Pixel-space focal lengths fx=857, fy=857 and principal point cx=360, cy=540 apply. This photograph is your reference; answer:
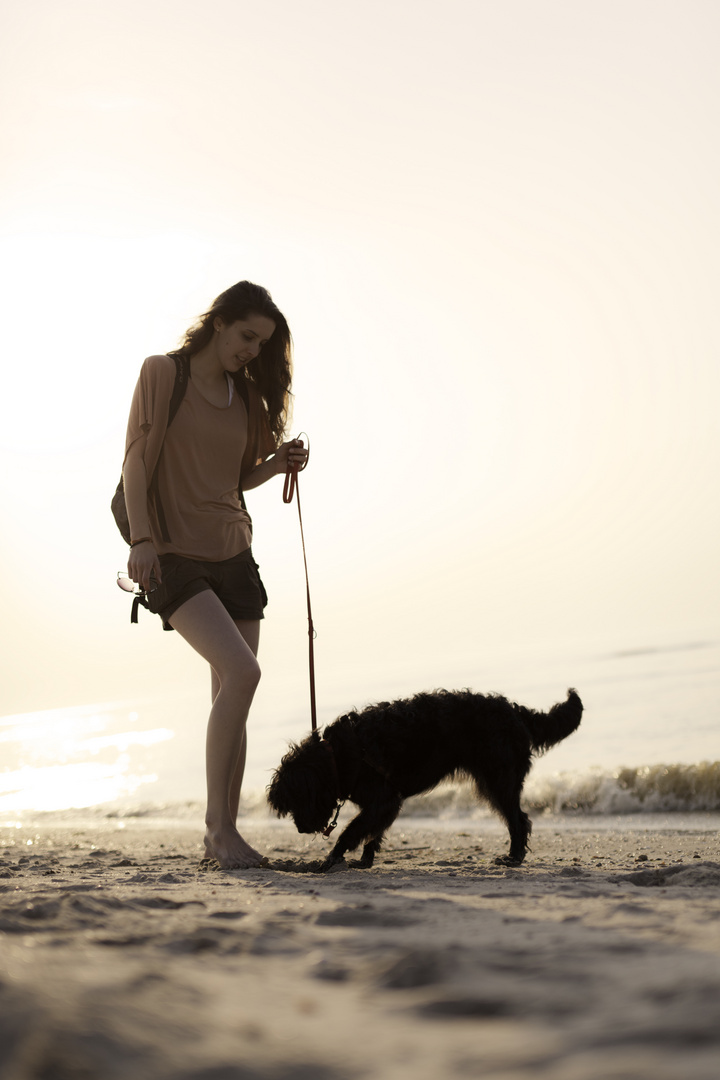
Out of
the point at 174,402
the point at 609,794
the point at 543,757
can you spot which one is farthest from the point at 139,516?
the point at 609,794

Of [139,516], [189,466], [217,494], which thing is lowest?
[139,516]

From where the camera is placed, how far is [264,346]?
12.6 ft

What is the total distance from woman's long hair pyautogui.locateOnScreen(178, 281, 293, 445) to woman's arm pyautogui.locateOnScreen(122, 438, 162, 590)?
0.56m

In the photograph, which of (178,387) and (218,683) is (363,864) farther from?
(178,387)

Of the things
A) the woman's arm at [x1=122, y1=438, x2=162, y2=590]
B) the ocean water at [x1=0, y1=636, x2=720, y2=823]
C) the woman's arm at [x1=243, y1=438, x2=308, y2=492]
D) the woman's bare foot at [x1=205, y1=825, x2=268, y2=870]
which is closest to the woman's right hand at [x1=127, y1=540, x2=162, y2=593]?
the woman's arm at [x1=122, y1=438, x2=162, y2=590]

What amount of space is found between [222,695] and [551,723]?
1.58 metres

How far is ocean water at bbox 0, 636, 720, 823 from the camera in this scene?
5961mm

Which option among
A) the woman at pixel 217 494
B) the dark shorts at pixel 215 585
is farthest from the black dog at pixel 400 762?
the dark shorts at pixel 215 585

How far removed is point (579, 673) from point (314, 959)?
1514cm

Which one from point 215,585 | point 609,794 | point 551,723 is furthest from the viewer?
point 609,794

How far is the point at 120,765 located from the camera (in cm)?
1159

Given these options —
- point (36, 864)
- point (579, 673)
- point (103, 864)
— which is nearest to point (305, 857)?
point (103, 864)

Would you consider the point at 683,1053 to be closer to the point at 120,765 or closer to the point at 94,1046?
the point at 94,1046

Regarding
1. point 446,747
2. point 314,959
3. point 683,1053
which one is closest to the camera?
point 683,1053
